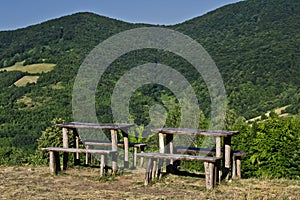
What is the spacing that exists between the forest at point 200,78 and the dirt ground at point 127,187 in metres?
9.71

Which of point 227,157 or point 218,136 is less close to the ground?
point 218,136

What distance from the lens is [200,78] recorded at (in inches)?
2896

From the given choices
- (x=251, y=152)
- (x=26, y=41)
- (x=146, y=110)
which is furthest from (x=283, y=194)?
(x=26, y=41)

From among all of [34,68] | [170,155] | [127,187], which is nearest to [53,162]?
[127,187]

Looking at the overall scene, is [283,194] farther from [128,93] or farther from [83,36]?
[83,36]

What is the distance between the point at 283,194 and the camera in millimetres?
8977

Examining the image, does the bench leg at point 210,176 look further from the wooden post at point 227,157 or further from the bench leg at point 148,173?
the bench leg at point 148,173

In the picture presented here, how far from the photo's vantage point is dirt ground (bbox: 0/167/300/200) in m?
9.11

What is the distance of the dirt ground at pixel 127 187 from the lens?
9109 millimetres

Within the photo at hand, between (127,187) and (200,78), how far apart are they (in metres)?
64.3

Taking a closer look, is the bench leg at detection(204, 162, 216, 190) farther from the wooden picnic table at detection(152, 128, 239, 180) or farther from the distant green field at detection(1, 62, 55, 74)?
the distant green field at detection(1, 62, 55, 74)

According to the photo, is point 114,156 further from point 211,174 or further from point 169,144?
point 211,174

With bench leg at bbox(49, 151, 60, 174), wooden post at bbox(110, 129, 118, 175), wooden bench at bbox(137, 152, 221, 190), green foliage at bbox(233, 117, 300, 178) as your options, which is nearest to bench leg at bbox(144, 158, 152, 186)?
wooden bench at bbox(137, 152, 221, 190)

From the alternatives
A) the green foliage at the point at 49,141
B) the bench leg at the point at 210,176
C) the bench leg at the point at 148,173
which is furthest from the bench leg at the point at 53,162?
the green foliage at the point at 49,141
